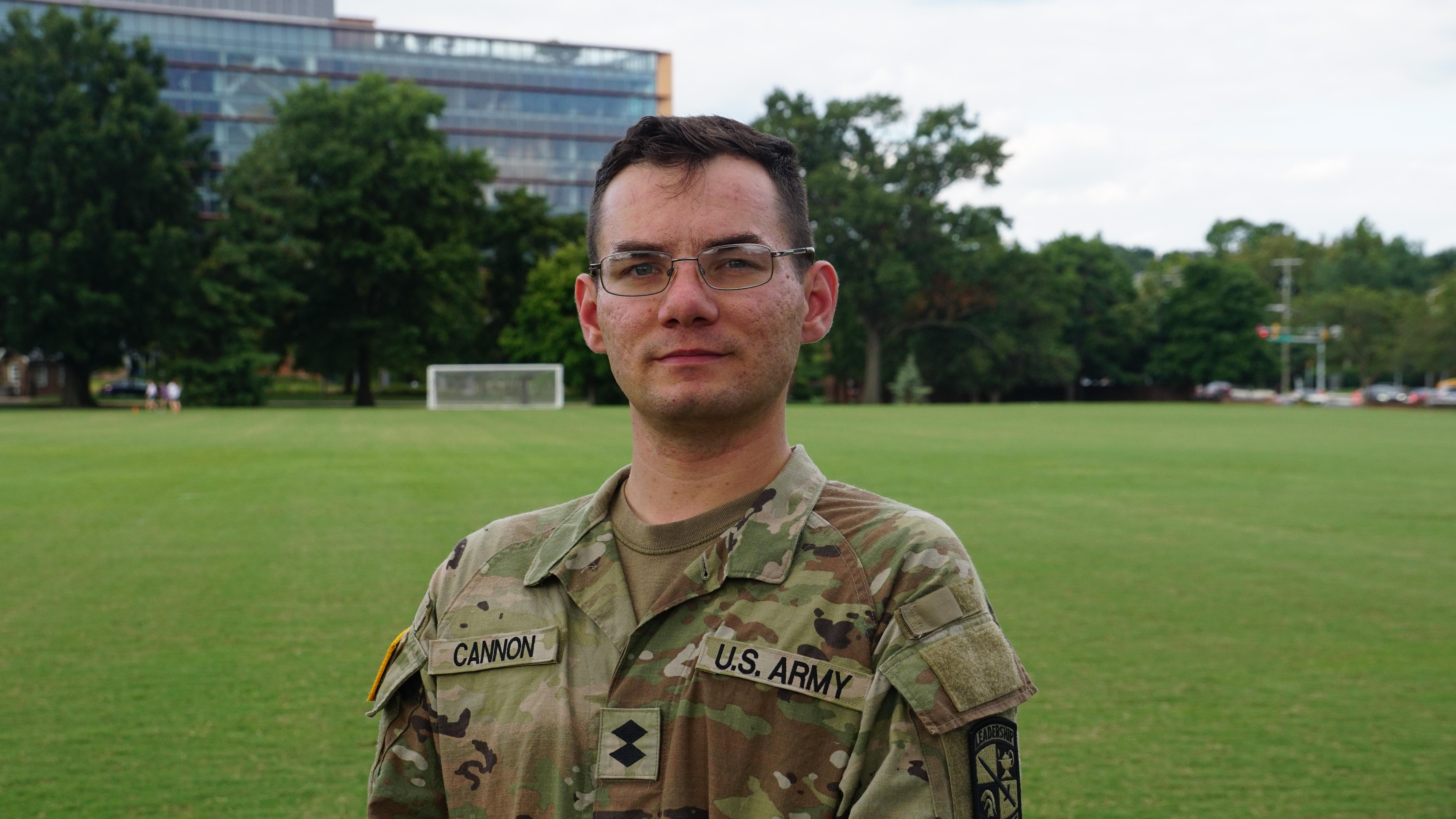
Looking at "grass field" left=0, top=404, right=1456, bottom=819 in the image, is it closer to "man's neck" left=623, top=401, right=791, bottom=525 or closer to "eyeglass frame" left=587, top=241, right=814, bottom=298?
"man's neck" left=623, top=401, right=791, bottom=525

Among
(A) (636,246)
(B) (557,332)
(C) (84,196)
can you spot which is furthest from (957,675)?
(B) (557,332)

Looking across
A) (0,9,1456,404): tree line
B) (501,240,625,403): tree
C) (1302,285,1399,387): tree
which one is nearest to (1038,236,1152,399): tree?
(0,9,1456,404): tree line

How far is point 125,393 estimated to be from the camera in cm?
7162

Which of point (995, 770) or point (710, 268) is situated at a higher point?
point (710, 268)

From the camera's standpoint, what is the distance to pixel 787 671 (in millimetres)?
1771

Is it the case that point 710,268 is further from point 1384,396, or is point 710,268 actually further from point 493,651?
point 1384,396

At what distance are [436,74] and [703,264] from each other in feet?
339

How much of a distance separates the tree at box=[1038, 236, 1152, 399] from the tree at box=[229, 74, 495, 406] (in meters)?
41.8

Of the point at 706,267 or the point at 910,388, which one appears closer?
the point at 706,267

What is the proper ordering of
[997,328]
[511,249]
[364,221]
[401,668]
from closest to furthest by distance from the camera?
[401,668] < [364,221] < [997,328] < [511,249]

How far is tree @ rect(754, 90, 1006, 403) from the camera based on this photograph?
2312 inches

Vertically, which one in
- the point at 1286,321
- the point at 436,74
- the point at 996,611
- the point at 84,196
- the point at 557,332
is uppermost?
the point at 436,74

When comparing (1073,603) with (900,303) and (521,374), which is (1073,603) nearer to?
(521,374)

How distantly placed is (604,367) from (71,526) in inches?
1679
